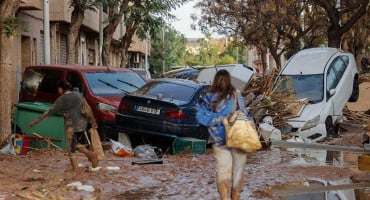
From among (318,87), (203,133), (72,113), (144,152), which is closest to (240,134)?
(72,113)

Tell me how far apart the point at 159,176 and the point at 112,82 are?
5394mm

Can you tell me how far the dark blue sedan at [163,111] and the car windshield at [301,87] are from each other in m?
4.59

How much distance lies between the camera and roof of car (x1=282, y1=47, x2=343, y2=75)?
17812 millimetres

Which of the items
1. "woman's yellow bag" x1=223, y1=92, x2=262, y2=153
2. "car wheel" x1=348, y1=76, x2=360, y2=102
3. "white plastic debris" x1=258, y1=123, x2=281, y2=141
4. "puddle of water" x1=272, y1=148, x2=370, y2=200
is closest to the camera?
"woman's yellow bag" x1=223, y1=92, x2=262, y2=153

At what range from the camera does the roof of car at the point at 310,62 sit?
17812 mm

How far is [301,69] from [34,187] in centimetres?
1161

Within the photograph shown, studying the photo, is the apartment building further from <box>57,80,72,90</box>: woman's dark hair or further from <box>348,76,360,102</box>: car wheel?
<box>348,76,360,102</box>: car wheel

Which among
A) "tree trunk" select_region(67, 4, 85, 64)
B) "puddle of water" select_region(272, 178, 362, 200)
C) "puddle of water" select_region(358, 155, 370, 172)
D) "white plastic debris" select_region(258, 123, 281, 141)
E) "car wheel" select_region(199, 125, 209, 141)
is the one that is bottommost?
"puddle of water" select_region(272, 178, 362, 200)

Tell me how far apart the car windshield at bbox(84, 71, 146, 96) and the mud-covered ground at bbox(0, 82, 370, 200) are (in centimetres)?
235

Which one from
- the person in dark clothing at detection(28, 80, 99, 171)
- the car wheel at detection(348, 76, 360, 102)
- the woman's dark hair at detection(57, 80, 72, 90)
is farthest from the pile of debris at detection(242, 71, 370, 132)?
the woman's dark hair at detection(57, 80, 72, 90)

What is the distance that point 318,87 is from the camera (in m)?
17.2

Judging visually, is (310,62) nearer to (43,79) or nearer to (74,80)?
(74,80)

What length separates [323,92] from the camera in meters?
16.9

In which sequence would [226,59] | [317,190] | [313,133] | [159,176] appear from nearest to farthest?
[317,190] → [159,176] → [313,133] → [226,59]
